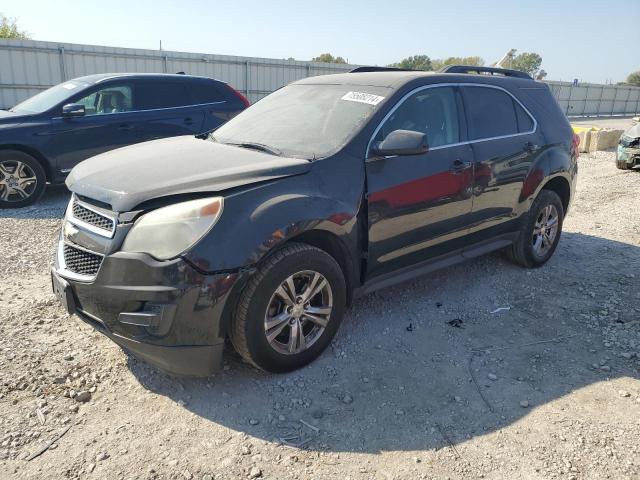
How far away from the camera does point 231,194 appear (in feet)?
9.40

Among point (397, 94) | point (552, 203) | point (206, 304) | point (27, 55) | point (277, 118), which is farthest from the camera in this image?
point (27, 55)

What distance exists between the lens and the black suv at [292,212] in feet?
8.97

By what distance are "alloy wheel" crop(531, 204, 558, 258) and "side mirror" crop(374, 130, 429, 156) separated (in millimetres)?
2228

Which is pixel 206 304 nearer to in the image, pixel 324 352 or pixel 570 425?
pixel 324 352

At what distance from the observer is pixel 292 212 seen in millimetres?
2996

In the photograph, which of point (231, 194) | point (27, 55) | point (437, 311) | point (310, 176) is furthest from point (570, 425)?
point (27, 55)

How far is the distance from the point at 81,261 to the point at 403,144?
6.85 ft

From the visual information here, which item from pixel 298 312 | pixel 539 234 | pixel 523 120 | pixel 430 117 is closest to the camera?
pixel 298 312

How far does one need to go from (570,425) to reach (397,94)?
2.38 meters

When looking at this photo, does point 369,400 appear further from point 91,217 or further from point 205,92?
point 205,92

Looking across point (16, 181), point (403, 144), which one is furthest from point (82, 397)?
point (16, 181)

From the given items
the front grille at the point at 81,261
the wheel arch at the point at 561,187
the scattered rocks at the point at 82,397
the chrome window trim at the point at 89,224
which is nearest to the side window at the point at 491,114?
the wheel arch at the point at 561,187

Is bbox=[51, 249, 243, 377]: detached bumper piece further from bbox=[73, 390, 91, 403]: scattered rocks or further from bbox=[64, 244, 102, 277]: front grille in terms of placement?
bbox=[73, 390, 91, 403]: scattered rocks

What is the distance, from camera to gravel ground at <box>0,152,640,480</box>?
101 inches
